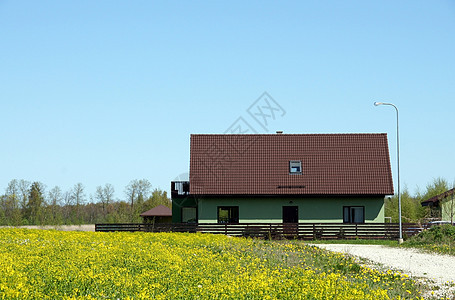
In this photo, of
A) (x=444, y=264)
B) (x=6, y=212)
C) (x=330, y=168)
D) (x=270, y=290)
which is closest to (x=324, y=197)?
(x=330, y=168)

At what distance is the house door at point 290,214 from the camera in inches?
1303

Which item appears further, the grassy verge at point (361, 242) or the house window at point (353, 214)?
the house window at point (353, 214)

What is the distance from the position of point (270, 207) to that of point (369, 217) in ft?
20.8

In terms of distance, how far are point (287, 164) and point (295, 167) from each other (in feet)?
1.85

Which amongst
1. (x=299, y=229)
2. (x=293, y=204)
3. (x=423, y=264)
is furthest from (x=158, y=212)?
(x=423, y=264)

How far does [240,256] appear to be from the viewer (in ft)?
48.1

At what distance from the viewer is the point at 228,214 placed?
3347 centimetres

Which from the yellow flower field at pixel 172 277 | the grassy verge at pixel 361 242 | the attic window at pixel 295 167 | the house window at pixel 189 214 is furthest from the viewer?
the house window at pixel 189 214

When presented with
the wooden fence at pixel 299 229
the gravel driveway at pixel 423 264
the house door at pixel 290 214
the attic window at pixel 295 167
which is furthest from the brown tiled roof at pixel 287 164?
the gravel driveway at pixel 423 264

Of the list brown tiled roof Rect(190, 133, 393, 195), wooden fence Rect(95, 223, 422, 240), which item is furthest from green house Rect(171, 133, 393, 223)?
wooden fence Rect(95, 223, 422, 240)

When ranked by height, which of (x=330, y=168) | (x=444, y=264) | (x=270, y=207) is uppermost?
(x=330, y=168)

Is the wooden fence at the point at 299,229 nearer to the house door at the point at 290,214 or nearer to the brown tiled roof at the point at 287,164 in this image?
the house door at the point at 290,214

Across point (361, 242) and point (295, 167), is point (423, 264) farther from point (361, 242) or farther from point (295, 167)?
point (295, 167)

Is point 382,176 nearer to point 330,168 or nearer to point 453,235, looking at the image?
point 330,168
